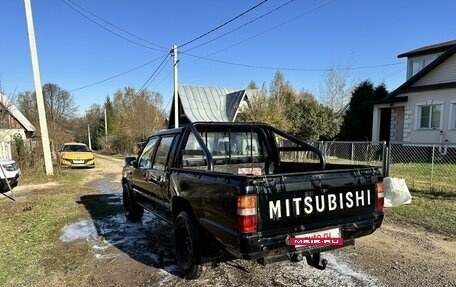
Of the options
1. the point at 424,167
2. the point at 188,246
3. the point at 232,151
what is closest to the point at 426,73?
the point at 424,167

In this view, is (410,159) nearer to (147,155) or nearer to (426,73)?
(426,73)

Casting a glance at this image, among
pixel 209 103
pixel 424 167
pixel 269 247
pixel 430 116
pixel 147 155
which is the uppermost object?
pixel 209 103

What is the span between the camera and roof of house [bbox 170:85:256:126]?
1201 inches

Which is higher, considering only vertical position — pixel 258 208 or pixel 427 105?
pixel 427 105

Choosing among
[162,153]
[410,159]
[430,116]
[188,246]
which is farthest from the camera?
[430,116]

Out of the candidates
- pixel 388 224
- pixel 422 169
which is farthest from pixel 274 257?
pixel 422 169

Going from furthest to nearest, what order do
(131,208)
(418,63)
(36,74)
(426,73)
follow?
(418,63) < (426,73) < (36,74) < (131,208)

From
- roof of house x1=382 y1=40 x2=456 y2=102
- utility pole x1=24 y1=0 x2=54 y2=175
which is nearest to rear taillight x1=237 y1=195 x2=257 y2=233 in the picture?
utility pole x1=24 y1=0 x2=54 y2=175

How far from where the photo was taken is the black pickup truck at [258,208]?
10.9 ft

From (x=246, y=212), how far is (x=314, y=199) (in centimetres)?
78

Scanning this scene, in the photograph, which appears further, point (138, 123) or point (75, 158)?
point (138, 123)

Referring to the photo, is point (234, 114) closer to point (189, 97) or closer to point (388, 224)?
point (189, 97)

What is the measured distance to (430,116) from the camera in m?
18.5

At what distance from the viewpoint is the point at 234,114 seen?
30391 mm
